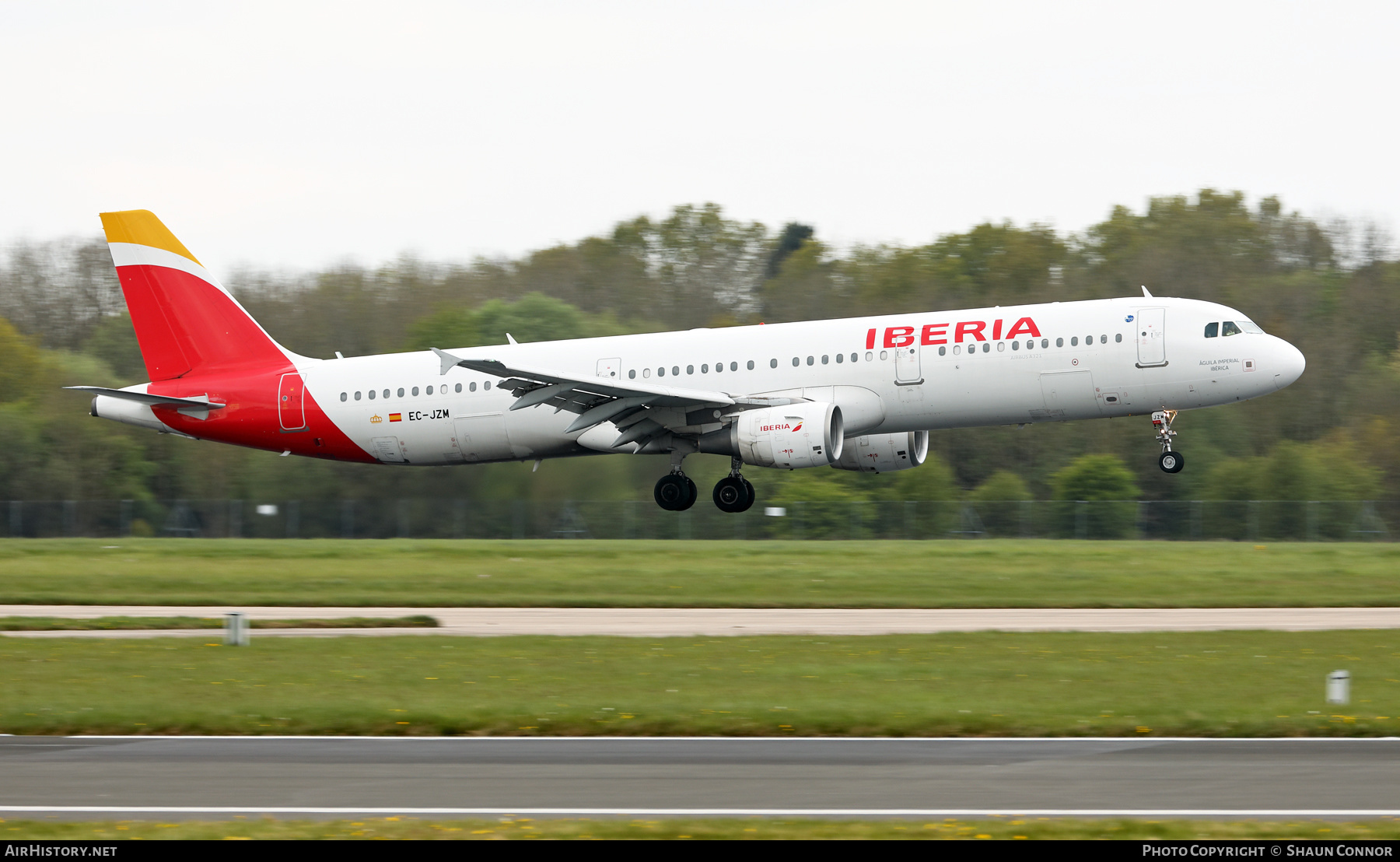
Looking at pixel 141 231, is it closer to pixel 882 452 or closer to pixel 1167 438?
pixel 882 452

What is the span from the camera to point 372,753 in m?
15.0

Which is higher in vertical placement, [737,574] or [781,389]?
[781,389]

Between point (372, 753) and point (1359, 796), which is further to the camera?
→ point (372, 753)

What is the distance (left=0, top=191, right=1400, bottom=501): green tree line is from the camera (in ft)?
182

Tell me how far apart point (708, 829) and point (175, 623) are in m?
18.5

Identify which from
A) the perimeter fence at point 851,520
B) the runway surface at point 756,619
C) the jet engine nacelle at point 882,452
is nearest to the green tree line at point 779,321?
the perimeter fence at point 851,520

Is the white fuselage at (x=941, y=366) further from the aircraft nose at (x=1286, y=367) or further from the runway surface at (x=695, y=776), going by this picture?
the runway surface at (x=695, y=776)

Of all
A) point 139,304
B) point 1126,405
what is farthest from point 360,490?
point 1126,405

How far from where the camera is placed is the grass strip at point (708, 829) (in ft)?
36.2

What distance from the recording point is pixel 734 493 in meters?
34.6

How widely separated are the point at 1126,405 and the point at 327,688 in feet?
63.8

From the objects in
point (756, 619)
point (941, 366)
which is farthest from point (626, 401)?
point (756, 619)

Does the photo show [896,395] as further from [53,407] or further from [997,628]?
[53,407]

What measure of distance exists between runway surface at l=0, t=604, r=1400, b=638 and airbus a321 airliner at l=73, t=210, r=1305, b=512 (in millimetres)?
4287
